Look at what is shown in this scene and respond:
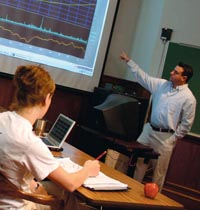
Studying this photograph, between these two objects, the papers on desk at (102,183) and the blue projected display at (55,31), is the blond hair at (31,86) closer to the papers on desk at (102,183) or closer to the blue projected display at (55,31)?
the papers on desk at (102,183)

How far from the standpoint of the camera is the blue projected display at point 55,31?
435 centimetres

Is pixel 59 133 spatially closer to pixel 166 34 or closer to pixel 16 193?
pixel 16 193

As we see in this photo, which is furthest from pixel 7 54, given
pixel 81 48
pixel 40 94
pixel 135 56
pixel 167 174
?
pixel 40 94

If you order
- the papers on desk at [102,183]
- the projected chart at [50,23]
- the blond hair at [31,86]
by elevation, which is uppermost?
the projected chart at [50,23]

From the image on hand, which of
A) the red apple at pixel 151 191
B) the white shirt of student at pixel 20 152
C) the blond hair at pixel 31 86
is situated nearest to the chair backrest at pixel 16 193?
the white shirt of student at pixel 20 152

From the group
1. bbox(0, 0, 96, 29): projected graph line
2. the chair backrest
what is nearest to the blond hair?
the chair backrest

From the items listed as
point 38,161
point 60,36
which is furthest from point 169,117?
point 38,161

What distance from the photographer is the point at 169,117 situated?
4176 mm

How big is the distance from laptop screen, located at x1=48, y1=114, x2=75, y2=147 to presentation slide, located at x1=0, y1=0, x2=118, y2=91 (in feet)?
5.82

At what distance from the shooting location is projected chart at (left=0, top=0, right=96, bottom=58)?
4344 millimetres

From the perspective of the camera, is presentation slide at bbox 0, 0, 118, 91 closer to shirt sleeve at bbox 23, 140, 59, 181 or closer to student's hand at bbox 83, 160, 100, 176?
student's hand at bbox 83, 160, 100, 176

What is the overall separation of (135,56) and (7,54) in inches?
67.7

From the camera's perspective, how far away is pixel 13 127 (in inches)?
66.9

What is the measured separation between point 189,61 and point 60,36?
160 centimetres
